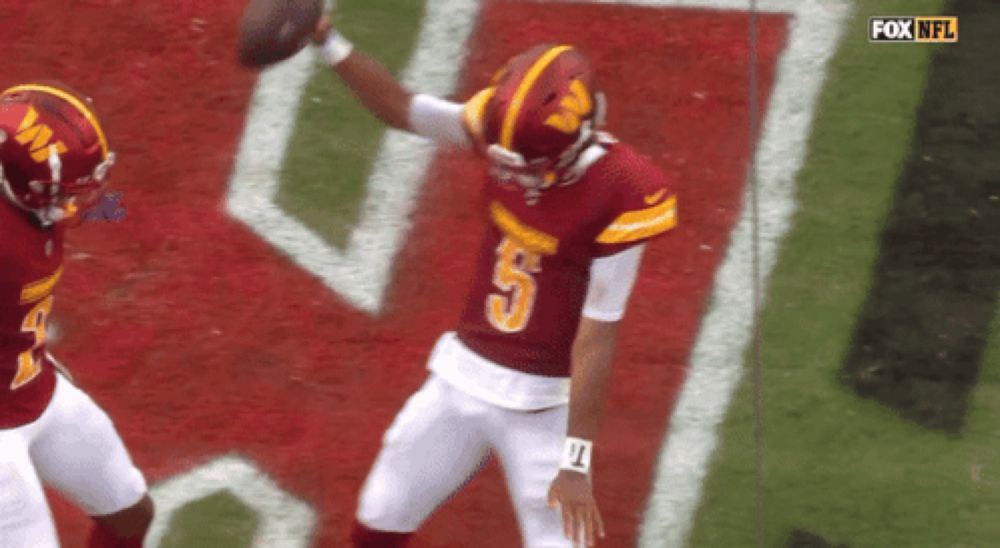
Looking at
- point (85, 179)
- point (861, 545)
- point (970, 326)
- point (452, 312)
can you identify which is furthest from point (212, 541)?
point (970, 326)

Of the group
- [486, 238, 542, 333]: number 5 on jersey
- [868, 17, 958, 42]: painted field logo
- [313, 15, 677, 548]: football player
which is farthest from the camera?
[868, 17, 958, 42]: painted field logo

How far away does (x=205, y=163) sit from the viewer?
245 inches

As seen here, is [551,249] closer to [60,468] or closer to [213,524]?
[60,468]

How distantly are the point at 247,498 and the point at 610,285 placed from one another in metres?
1.65

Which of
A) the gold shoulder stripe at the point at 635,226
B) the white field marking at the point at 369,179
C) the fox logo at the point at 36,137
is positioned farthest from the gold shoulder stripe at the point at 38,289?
the white field marking at the point at 369,179

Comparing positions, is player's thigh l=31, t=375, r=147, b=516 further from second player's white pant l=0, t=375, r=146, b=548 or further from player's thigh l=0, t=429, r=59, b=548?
player's thigh l=0, t=429, r=59, b=548

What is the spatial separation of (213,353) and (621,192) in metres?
1.85

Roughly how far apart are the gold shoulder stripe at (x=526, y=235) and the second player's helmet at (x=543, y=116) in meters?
0.14

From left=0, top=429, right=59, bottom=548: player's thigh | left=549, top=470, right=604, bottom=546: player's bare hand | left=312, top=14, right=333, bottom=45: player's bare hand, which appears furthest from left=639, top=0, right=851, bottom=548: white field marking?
left=0, top=429, right=59, bottom=548: player's thigh

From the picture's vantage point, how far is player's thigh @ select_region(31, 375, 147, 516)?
4871 millimetres

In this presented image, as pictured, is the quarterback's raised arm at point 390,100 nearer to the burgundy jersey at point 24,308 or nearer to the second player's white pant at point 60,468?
the burgundy jersey at point 24,308

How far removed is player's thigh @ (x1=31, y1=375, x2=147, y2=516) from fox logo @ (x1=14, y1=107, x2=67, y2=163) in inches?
29.6

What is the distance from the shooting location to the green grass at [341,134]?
6148mm

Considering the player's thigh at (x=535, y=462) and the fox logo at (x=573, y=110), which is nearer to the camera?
the fox logo at (x=573, y=110)
